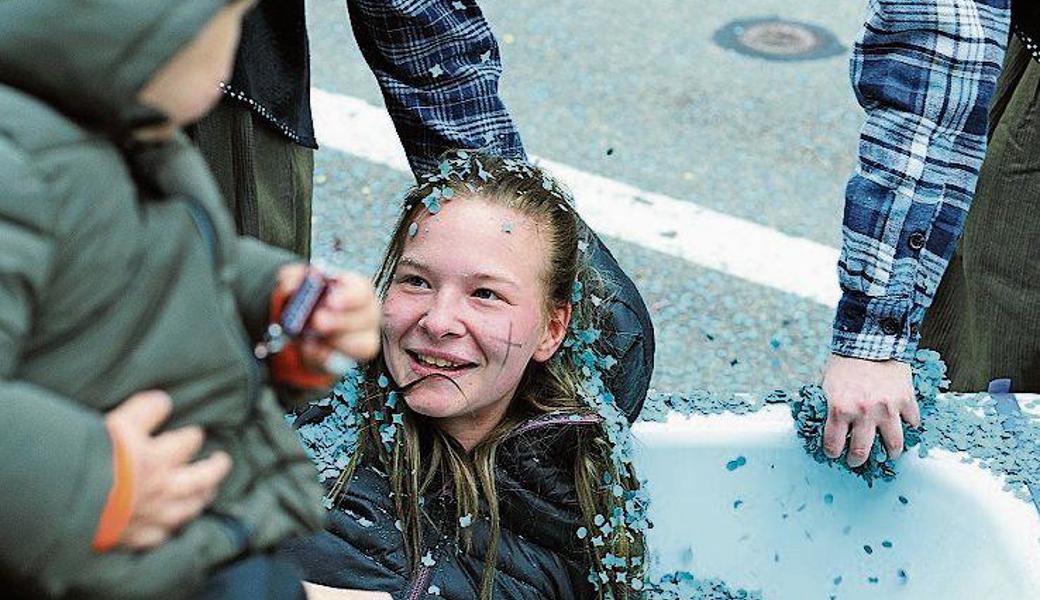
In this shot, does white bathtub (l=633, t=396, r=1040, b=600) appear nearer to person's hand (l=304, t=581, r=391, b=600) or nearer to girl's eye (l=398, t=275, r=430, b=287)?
girl's eye (l=398, t=275, r=430, b=287)

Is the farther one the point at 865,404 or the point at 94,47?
the point at 865,404

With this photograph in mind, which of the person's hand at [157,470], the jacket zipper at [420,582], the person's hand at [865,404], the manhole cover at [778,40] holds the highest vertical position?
the person's hand at [157,470]

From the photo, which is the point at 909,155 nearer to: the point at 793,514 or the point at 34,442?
the point at 793,514

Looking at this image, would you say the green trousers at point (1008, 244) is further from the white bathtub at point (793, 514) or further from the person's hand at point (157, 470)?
the person's hand at point (157, 470)

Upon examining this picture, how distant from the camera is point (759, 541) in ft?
5.80

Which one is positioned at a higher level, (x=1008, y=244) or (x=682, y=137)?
(x=1008, y=244)

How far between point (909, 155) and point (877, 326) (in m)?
0.19

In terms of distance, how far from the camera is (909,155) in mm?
1514

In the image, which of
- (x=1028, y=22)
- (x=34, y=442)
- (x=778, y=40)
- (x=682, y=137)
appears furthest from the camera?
(x=778, y=40)

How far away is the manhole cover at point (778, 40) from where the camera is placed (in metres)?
3.77

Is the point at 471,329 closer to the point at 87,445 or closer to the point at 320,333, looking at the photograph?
the point at 320,333

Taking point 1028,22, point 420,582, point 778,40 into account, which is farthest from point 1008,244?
point 778,40

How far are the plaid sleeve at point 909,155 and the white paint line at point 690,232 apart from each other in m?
1.27

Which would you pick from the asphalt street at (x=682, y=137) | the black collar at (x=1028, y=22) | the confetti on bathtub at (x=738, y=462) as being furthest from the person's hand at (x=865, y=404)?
the asphalt street at (x=682, y=137)
